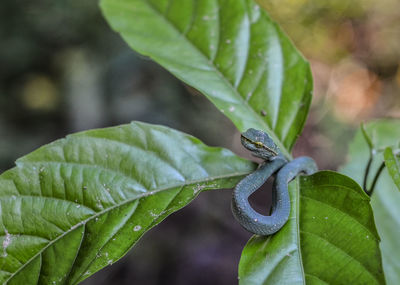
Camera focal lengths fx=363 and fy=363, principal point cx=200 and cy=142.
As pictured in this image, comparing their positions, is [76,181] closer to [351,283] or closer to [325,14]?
[351,283]

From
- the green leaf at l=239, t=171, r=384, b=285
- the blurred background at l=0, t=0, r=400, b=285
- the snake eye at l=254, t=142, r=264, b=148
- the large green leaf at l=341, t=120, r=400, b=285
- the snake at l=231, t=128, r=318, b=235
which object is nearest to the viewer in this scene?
the green leaf at l=239, t=171, r=384, b=285

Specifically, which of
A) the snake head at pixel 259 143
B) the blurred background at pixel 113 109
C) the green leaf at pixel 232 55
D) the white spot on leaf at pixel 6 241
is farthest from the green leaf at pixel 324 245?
the blurred background at pixel 113 109

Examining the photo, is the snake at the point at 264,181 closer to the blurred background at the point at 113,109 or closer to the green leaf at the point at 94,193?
the green leaf at the point at 94,193

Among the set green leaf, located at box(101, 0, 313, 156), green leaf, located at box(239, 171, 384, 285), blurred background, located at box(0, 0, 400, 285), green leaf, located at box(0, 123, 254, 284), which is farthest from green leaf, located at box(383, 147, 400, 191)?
blurred background, located at box(0, 0, 400, 285)

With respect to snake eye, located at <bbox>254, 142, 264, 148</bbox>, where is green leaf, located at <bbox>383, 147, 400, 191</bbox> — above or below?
below

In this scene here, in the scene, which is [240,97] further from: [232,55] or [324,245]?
[324,245]

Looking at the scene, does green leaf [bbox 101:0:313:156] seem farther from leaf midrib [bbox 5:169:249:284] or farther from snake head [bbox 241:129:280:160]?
leaf midrib [bbox 5:169:249:284]

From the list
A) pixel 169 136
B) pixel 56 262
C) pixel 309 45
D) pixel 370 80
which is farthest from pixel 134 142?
pixel 370 80
